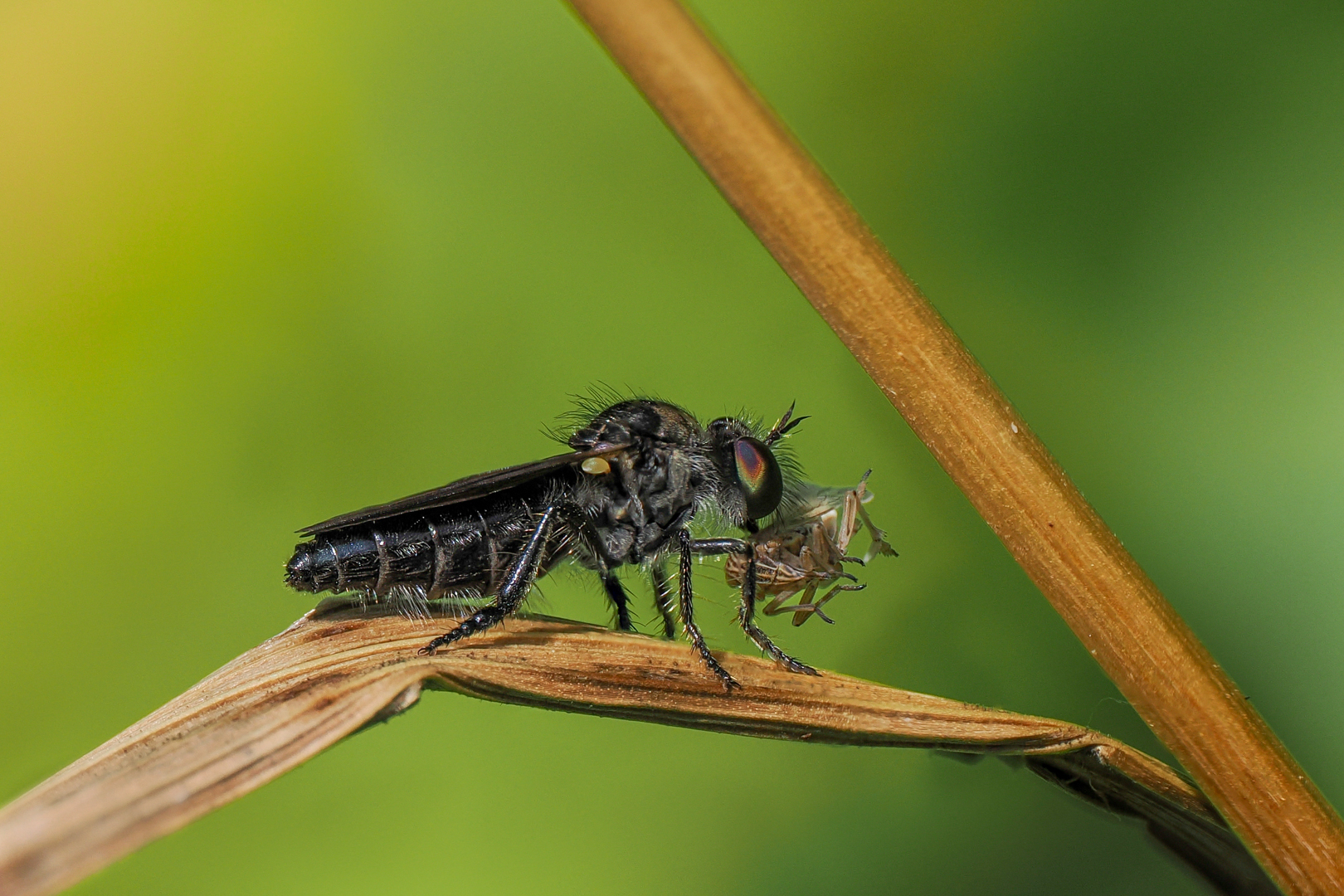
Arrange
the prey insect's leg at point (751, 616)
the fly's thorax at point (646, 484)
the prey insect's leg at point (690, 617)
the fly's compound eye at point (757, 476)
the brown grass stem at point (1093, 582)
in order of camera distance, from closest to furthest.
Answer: the brown grass stem at point (1093, 582), the prey insect's leg at point (690, 617), the prey insect's leg at point (751, 616), the fly's compound eye at point (757, 476), the fly's thorax at point (646, 484)

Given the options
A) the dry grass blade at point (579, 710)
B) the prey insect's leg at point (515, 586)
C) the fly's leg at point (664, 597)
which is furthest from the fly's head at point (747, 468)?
→ the dry grass blade at point (579, 710)

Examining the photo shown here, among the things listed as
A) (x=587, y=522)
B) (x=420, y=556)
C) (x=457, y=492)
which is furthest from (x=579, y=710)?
(x=587, y=522)

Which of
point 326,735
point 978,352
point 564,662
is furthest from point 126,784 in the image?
point 978,352

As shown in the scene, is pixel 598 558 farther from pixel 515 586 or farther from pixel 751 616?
pixel 751 616

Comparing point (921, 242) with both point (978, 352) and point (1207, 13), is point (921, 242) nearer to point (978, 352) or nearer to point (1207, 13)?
point (978, 352)

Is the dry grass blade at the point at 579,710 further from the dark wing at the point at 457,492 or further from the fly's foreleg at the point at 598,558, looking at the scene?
the fly's foreleg at the point at 598,558

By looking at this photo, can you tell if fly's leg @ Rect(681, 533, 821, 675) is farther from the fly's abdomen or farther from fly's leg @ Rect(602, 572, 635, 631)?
the fly's abdomen
